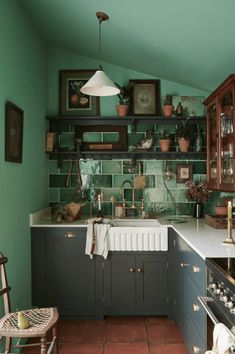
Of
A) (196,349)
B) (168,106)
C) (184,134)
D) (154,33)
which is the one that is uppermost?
(154,33)

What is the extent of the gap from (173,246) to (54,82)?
2.22 metres

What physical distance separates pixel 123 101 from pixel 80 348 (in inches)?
94.9

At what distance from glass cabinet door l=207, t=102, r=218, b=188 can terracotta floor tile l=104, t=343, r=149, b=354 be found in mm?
1485

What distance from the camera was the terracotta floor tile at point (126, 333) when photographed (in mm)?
2975

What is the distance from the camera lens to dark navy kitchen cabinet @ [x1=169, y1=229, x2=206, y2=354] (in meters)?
2.07

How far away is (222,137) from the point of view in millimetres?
3027

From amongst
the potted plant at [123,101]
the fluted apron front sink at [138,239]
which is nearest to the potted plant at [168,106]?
the potted plant at [123,101]

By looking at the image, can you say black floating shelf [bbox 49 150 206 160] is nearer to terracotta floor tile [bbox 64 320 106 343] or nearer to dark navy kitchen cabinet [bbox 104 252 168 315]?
dark navy kitchen cabinet [bbox 104 252 168 315]

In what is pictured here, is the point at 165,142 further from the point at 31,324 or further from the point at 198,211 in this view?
the point at 31,324

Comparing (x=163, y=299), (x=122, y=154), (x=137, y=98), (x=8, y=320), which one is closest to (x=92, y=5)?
(x=137, y=98)

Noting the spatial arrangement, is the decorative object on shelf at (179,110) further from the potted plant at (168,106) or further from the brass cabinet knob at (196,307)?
the brass cabinet knob at (196,307)

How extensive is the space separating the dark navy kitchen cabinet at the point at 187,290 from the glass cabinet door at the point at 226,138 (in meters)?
0.62

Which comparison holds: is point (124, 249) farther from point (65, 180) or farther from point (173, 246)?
point (65, 180)

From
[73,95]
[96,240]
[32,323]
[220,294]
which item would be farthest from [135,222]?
[220,294]
